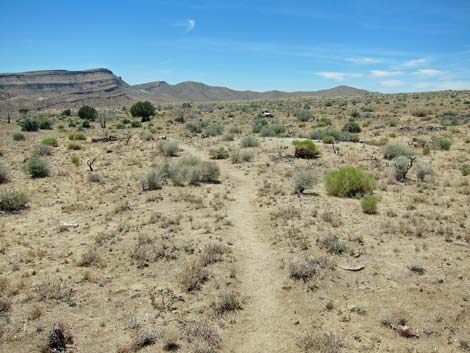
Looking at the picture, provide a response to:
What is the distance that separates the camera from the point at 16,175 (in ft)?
62.7

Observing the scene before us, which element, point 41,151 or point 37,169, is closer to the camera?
point 37,169

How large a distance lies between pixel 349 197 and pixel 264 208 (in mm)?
3596

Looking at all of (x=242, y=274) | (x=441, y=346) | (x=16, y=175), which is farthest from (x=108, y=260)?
(x=16, y=175)

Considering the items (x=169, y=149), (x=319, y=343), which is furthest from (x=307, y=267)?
(x=169, y=149)

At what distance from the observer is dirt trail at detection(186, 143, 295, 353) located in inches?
258

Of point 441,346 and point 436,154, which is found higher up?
point 436,154

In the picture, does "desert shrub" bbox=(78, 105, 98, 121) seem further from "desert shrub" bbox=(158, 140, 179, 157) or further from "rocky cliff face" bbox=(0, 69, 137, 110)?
"rocky cliff face" bbox=(0, 69, 137, 110)

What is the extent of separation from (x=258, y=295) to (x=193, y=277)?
1494 millimetres

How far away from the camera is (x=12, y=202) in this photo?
13.5m

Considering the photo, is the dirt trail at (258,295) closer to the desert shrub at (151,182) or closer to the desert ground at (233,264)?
the desert ground at (233,264)

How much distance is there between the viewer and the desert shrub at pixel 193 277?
8180mm

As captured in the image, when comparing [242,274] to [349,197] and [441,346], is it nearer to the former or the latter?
[441,346]

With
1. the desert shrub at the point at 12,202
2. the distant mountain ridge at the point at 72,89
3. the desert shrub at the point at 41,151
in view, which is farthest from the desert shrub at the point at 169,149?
the distant mountain ridge at the point at 72,89

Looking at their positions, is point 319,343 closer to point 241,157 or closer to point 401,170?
point 401,170
